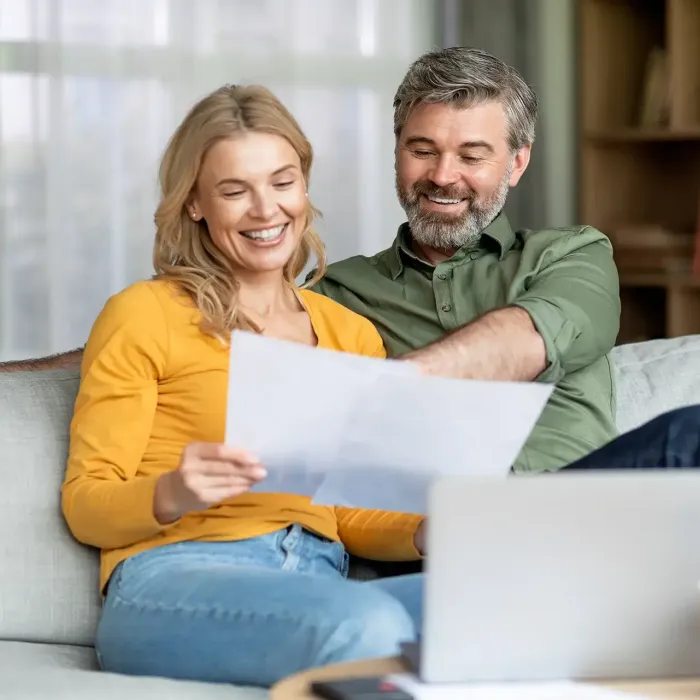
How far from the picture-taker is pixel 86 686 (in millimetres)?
1496

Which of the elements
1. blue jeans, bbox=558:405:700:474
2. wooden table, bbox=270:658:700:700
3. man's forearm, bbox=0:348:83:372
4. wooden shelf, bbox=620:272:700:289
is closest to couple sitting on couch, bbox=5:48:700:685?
blue jeans, bbox=558:405:700:474

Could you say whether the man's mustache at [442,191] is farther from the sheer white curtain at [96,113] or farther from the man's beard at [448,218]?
the sheer white curtain at [96,113]

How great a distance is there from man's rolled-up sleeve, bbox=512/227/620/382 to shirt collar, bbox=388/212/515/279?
0.08 meters

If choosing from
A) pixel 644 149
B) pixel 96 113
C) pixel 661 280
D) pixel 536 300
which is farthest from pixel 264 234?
pixel 644 149

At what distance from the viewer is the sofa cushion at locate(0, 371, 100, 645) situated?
1765mm

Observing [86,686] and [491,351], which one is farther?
[491,351]

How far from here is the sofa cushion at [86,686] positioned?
146 centimetres

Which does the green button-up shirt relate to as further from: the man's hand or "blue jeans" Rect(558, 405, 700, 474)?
"blue jeans" Rect(558, 405, 700, 474)

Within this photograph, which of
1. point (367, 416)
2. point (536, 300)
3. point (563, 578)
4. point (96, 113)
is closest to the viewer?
point (563, 578)

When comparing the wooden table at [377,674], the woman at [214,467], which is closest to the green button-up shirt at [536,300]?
the woman at [214,467]

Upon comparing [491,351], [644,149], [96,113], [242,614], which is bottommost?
[242,614]

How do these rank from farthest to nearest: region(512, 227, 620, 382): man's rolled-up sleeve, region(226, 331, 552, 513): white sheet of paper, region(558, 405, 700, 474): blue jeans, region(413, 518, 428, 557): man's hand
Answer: region(512, 227, 620, 382): man's rolled-up sleeve
region(413, 518, 428, 557): man's hand
region(558, 405, 700, 474): blue jeans
region(226, 331, 552, 513): white sheet of paper

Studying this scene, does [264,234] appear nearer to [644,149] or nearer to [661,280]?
[661,280]

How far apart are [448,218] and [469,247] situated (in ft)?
0.20
